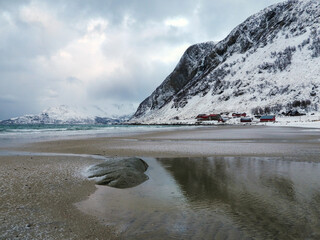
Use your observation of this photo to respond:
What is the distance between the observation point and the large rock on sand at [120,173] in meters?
8.16

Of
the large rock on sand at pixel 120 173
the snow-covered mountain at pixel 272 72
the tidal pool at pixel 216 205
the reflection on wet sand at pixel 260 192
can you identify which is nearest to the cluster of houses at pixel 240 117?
the snow-covered mountain at pixel 272 72

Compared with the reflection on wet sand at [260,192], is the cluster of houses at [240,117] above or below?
above

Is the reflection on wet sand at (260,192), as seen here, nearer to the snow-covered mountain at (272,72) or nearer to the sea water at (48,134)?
the sea water at (48,134)

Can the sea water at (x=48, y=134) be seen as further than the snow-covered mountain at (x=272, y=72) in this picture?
No

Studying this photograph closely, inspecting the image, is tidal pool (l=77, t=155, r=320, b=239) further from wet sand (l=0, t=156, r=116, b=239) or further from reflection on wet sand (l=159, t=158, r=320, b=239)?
wet sand (l=0, t=156, r=116, b=239)

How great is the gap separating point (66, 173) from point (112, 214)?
201 inches

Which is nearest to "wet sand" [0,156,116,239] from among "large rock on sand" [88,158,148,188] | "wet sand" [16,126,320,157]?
"large rock on sand" [88,158,148,188]

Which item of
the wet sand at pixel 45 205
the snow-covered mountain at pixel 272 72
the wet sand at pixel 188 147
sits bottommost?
the wet sand at pixel 188 147

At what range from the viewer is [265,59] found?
15262 centimetres

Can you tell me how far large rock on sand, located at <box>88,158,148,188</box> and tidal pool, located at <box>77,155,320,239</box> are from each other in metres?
0.45

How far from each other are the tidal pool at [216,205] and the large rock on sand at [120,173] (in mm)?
453

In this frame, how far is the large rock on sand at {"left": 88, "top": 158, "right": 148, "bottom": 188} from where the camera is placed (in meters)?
8.16

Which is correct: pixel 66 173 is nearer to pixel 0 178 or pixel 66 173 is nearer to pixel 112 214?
pixel 0 178

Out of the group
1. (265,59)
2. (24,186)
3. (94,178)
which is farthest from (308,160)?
(265,59)
